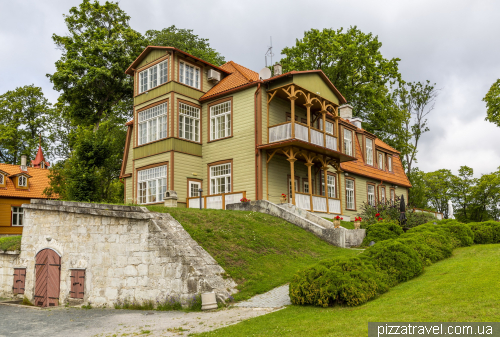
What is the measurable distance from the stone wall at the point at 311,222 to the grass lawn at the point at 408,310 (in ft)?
20.8

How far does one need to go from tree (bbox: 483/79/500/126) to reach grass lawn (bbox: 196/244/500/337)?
76.3 ft

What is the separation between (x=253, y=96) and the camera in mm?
20578

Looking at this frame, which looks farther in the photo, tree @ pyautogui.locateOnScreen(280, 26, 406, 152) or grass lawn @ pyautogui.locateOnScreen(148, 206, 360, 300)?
tree @ pyautogui.locateOnScreen(280, 26, 406, 152)

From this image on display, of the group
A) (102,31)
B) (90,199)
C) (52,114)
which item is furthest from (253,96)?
(52,114)

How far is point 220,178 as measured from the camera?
71.3ft

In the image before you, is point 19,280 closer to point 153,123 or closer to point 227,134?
point 153,123

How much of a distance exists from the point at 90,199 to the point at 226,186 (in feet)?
21.9

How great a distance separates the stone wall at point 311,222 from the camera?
613 inches

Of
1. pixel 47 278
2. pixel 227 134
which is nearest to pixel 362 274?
pixel 47 278

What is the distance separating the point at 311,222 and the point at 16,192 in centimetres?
2824

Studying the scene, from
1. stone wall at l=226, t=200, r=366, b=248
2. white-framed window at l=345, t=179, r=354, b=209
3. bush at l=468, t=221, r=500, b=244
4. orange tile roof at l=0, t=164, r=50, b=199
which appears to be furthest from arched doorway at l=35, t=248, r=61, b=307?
orange tile roof at l=0, t=164, r=50, b=199

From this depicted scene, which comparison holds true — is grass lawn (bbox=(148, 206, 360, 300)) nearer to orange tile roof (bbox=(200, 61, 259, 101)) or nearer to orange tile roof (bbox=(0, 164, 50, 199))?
orange tile roof (bbox=(200, 61, 259, 101))

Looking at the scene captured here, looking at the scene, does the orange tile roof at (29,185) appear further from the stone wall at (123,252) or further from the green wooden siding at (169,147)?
the stone wall at (123,252)

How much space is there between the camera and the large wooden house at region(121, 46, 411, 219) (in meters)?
20.0
